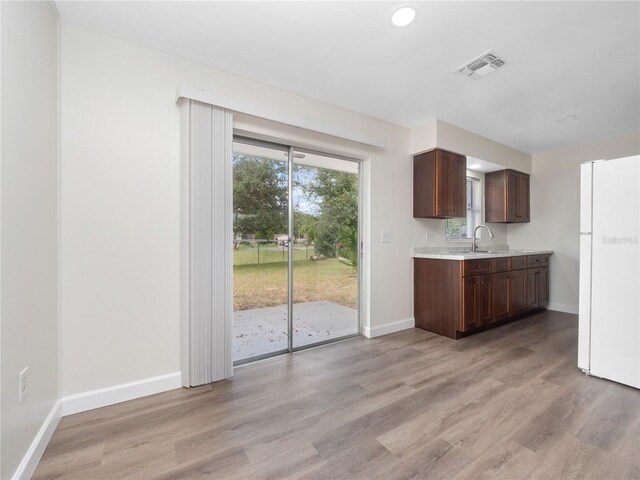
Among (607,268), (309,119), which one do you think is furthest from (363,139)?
(607,268)

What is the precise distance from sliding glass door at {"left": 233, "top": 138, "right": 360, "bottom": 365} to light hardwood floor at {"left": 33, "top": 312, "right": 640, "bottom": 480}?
1.44 feet

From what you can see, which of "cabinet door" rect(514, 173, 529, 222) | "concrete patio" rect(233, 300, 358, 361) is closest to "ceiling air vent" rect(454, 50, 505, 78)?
"concrete patio" rect(233, 300, 358, 361)

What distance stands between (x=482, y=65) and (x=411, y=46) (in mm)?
680

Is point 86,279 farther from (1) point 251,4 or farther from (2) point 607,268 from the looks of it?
(2) point 607,268

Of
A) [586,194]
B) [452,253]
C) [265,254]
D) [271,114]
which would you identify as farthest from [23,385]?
[452,253]

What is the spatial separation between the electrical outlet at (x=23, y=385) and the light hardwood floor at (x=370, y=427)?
38 cm

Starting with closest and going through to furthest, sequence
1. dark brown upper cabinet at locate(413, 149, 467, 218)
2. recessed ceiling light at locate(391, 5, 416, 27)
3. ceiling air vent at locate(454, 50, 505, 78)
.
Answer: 1. recessed ceiling light at locate(391, 5, 416, 27)
2. ceiling air vent at locate(454, 50, 505, 78)
3. dark brown upper cabinet at locate(413, 149, 467, 218)

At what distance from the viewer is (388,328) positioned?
3.42m

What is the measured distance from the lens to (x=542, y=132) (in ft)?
12.5

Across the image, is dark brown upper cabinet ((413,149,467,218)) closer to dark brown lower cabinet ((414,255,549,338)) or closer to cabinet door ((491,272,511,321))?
dark brown lower cabinet ((414,255,549,338))

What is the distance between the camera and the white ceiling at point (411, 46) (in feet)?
5.83

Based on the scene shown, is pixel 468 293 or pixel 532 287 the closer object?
pixel 468 293

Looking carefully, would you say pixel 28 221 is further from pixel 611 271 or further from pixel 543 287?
pixel 543 287

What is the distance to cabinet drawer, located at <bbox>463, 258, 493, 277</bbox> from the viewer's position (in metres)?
3.19
